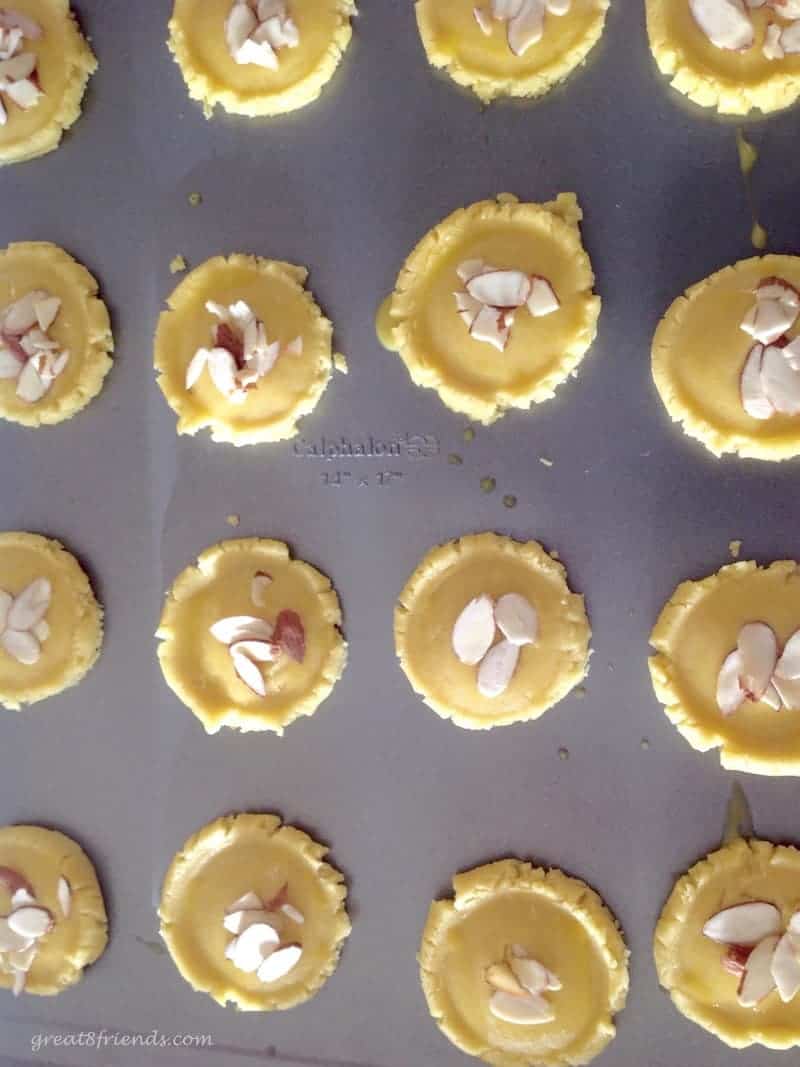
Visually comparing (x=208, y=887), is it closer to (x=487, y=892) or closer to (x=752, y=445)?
(x=487, y=892)

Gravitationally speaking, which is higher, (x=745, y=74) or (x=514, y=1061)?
(x=745, y=74)

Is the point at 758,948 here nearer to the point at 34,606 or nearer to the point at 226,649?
the point at 226,649

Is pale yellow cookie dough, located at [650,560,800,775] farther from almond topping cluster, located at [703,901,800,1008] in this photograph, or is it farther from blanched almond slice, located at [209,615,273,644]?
blanched almond slice, located at [209,615,273,644]

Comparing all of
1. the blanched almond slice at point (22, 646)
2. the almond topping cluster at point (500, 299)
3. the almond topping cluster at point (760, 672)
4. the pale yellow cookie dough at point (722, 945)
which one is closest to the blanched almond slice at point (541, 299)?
the almond topping cluster at point (500, 299)

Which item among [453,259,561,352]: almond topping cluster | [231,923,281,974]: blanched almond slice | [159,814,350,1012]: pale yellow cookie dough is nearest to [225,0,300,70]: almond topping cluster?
[453,259,561,352]: almond topping cluster

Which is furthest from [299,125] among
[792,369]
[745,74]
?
[792,369]
